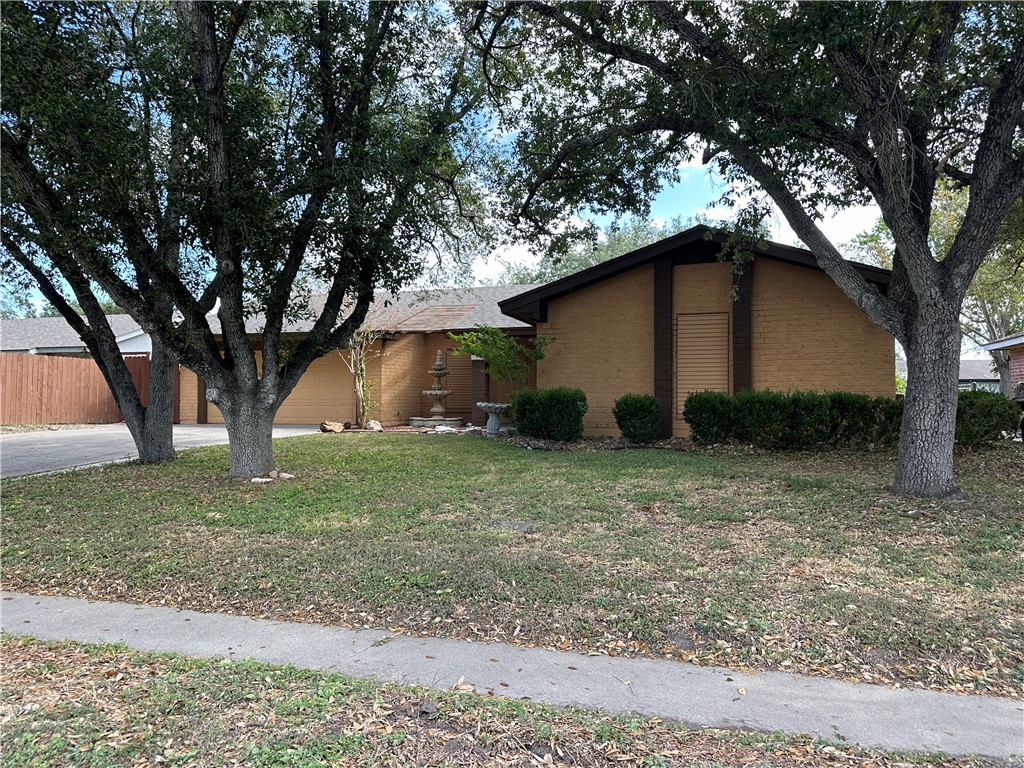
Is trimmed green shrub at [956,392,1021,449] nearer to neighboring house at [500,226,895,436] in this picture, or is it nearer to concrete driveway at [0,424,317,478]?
neighboring house at [500,226,895,436]

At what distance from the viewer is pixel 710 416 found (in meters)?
11.1

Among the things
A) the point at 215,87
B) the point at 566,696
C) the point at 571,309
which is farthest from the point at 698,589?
the point at 571,309

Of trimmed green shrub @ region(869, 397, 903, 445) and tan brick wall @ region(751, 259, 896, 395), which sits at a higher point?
tan brick wall @ region(751, 259, 896, 395)

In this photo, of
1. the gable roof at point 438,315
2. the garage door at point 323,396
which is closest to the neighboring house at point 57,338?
the gable roof at point 438,315

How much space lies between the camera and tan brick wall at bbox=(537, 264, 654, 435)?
1317cm

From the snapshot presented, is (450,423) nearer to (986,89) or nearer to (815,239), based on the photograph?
(815,239)

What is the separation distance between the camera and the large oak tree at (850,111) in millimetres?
6508

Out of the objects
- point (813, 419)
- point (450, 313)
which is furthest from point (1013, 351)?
point (450, 313)

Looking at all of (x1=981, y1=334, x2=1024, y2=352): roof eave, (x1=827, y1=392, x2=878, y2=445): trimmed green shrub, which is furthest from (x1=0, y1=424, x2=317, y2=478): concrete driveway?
(x1=981, y1=334, x2=1024, y2=352): roof eave

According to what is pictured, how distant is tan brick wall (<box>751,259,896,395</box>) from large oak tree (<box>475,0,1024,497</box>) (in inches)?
110

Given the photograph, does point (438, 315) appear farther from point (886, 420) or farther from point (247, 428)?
point (886, 420)

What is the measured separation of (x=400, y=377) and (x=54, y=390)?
36.8 ft

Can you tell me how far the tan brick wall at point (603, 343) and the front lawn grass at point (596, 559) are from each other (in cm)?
489

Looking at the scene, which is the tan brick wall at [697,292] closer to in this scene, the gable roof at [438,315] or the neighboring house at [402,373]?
the gable roof at [438,315]
